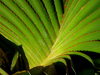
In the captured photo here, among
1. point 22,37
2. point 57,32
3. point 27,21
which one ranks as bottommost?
point 57,32

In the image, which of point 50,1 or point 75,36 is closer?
point 75,36

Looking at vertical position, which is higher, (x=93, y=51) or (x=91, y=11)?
(x=91, y=11)

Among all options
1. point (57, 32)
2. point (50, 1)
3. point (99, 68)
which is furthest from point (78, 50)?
point (50, 1)

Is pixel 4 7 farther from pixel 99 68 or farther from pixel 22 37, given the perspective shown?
pixel 99 68

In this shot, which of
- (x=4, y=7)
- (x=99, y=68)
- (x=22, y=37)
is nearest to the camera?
(x=99, y=68)

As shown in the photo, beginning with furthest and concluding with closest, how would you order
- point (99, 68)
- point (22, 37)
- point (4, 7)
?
1. point (22, 37)
2. point (4, 7)
3. point (99, 68)

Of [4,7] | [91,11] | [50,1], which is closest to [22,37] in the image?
[4,7]

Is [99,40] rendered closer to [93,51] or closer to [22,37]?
[93,51]
